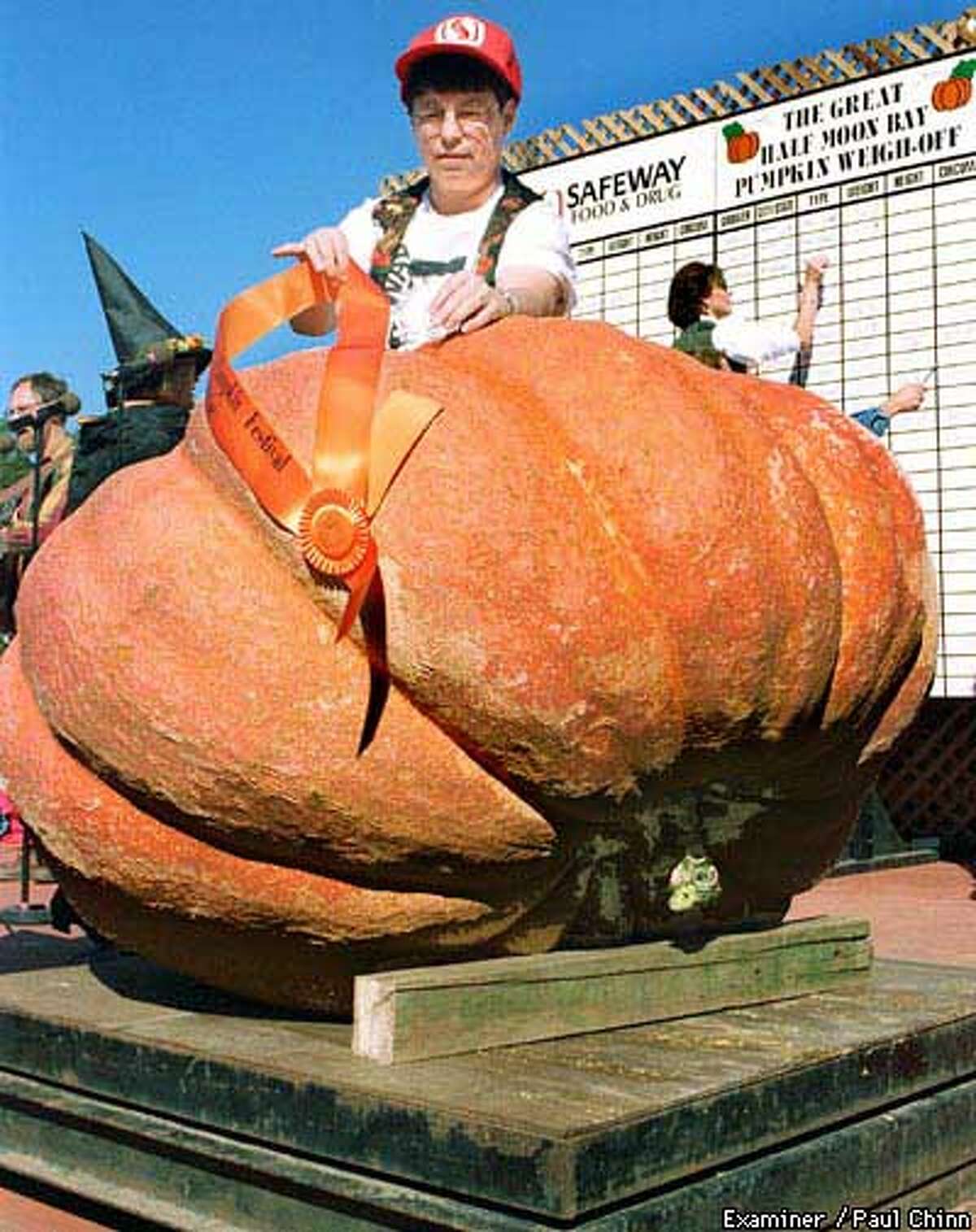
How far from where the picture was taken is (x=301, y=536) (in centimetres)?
274

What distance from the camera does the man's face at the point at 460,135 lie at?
3691mm

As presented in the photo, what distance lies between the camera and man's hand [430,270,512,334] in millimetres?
3203

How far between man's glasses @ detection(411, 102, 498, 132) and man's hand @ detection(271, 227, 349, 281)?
0.47 meters

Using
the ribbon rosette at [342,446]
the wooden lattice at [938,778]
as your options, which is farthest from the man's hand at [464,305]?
the wooden lattice at [938,778]

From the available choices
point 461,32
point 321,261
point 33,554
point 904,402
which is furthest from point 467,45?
point 904,402

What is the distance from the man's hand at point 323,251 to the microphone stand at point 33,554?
221 cm

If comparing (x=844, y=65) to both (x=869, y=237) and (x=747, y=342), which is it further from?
(x=747, y=342)

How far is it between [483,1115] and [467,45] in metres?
2.35

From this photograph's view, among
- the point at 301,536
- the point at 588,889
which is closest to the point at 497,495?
the point at 301,536

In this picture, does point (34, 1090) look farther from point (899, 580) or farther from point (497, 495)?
point (899, 580)

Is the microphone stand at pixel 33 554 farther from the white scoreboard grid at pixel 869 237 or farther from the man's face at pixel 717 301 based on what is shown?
the white scoreboard grid at pixel 869 237

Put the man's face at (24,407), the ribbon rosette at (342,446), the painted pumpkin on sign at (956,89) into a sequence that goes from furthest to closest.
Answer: the painted pumpkin on sign at (956,89) → the man's face at (24,407) → the ribbon rosette at (342,446)

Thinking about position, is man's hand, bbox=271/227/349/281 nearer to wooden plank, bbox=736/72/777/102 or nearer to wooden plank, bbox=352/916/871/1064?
wooden plank, bbox=352/916/871/1064

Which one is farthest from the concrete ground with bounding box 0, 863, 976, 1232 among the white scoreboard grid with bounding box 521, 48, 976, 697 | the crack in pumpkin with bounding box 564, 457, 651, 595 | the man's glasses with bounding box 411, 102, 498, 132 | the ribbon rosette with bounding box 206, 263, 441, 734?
the crack in pumpkin with bounding box 564, 457, 651, 595
